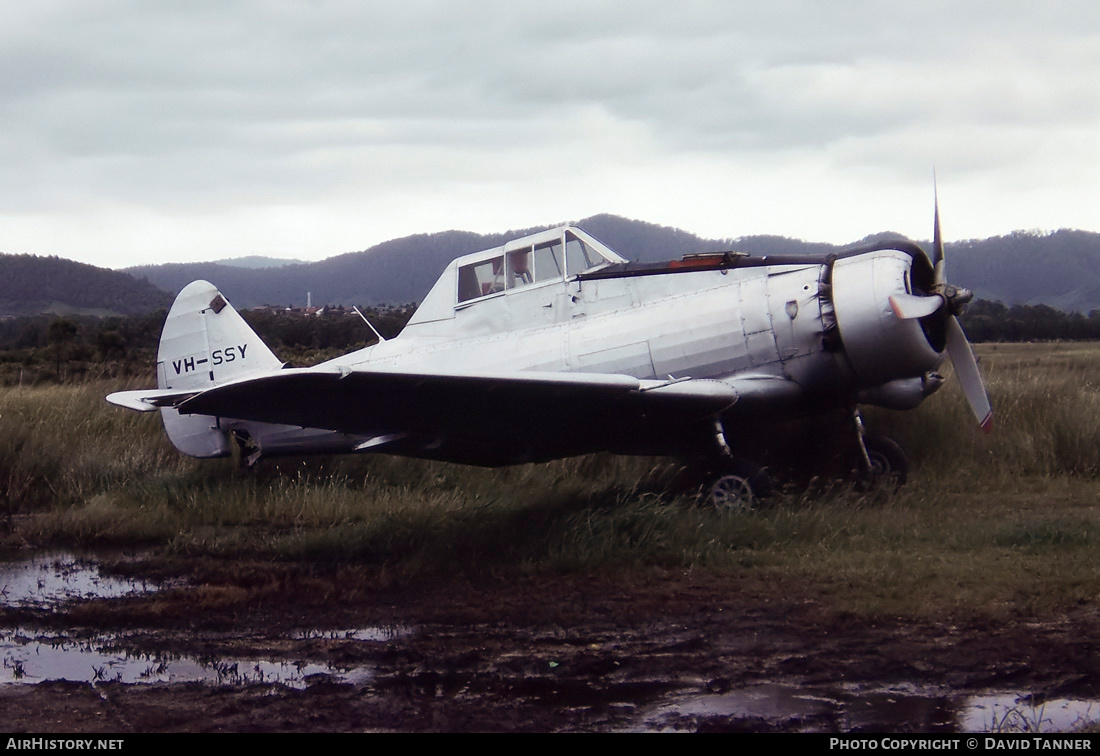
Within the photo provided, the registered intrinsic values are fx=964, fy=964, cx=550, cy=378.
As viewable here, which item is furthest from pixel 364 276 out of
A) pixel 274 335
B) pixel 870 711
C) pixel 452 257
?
pixel 870 711

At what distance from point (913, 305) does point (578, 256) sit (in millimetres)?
2833

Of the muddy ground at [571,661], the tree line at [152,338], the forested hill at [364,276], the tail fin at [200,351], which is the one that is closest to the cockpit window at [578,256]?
the muddy ground at [571,661]

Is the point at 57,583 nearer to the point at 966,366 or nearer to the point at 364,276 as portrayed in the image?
the point at 966,366

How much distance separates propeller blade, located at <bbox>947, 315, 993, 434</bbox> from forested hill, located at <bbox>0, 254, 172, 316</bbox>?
164ft

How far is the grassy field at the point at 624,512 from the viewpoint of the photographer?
5.64 meters

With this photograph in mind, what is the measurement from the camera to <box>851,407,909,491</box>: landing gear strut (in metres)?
7.99

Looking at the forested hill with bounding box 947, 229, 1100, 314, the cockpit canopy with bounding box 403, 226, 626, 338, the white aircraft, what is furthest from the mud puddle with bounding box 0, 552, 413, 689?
the forested hill with bounding box 947, 229, 1100, 314

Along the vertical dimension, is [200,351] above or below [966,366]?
above

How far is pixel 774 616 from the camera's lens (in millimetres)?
4887

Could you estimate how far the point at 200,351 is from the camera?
10.2 metres

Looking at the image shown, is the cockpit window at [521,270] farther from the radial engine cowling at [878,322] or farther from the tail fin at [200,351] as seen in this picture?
the tail fin at [200,351]

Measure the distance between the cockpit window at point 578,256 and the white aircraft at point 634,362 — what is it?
13 mm
